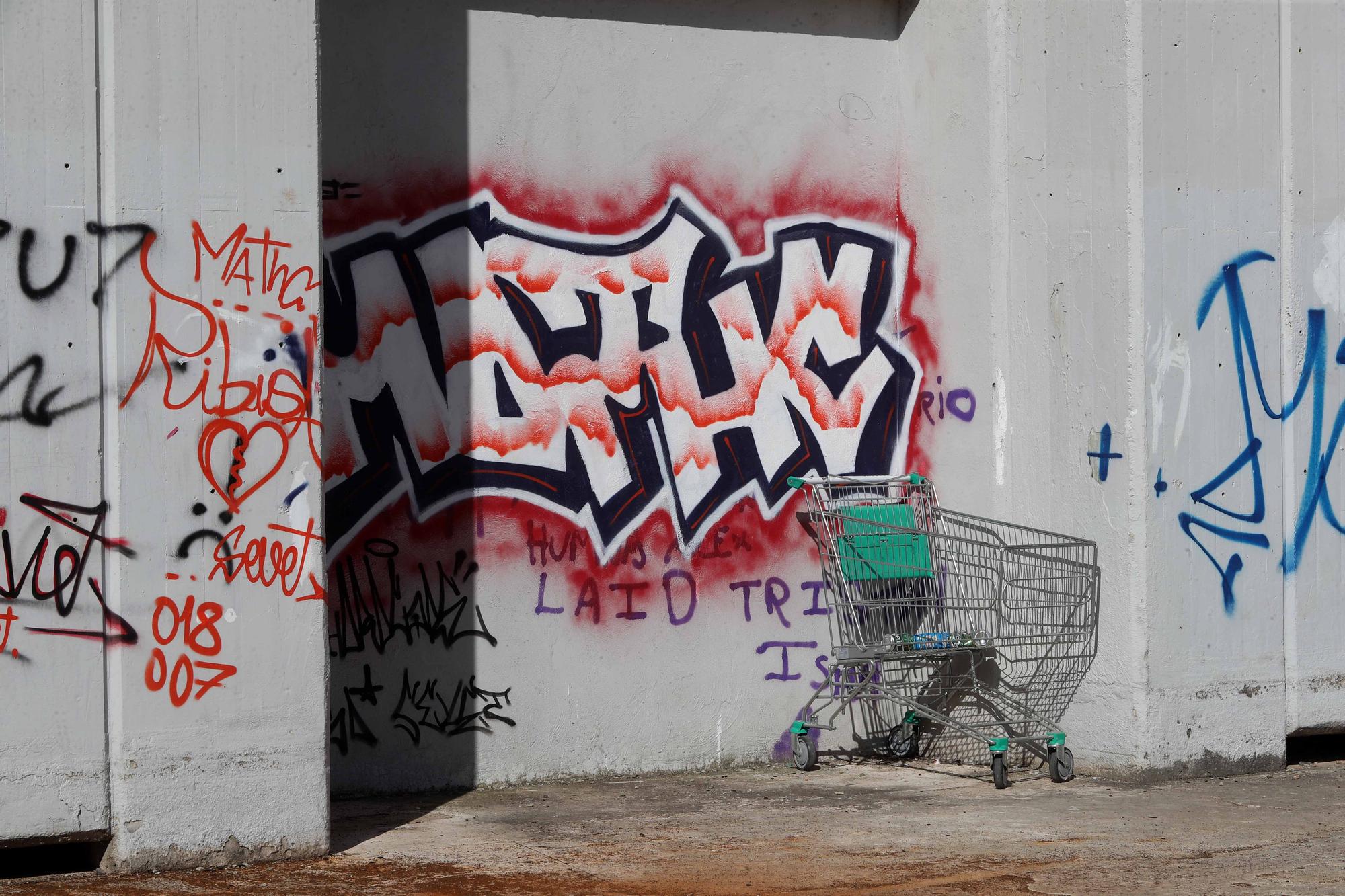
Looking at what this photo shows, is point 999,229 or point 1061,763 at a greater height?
Answer: point 999,229

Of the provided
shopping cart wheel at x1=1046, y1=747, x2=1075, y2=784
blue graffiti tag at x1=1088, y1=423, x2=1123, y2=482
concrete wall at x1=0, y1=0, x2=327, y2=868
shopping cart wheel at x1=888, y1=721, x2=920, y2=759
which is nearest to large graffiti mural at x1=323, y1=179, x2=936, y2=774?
shopping cart wheel at x1=888, y1=721, x2=920, y2=759

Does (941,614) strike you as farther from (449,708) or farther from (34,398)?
(34,398)

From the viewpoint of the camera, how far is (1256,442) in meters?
7.71

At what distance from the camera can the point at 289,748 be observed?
6.00m

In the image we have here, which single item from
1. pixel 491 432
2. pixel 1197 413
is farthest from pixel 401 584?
pixel 1197 413

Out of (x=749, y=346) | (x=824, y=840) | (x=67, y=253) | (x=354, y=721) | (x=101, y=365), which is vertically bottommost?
(x=824, y=840)

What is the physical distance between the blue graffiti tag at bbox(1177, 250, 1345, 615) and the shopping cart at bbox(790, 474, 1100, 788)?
0.64 metres

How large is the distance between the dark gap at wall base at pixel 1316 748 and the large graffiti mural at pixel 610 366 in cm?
251

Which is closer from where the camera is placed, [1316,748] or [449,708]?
[449,708]

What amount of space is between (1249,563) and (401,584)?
4.05 m

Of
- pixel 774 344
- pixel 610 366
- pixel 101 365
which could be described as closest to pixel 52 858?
pixel 101 365

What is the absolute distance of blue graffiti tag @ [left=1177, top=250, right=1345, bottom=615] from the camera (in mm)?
7574

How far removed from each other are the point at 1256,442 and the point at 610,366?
3155mm

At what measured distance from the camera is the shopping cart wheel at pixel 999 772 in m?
7.29
